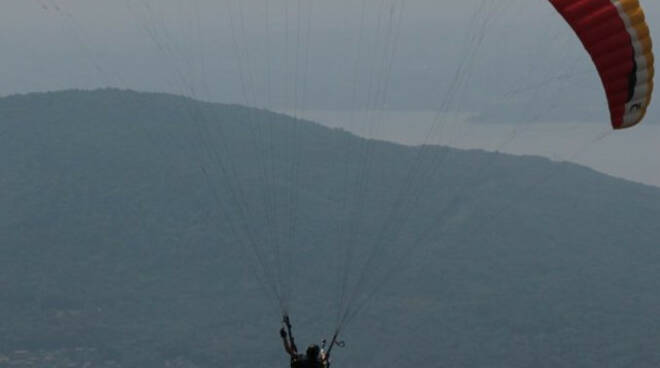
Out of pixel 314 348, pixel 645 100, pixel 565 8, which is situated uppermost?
pixel 565 8

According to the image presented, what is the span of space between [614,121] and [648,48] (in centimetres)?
208

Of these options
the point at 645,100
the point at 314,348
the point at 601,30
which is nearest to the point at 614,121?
the point at 645,100

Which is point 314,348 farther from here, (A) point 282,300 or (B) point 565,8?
(B) point 565,8

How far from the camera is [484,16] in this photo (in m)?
26.3

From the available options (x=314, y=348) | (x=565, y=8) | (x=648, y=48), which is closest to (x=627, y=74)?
(x=648, y=48)

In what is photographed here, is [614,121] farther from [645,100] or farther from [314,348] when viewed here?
[314,348]

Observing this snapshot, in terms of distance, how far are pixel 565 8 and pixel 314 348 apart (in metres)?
9.57

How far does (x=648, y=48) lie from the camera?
24.8 metres

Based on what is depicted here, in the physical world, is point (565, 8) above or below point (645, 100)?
above

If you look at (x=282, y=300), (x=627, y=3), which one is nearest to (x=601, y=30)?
(x=627, y=3)

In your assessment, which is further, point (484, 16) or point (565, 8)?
point (484, 16)

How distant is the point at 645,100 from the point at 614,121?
3.04 feet

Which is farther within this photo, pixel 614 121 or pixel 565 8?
pixel 614 121

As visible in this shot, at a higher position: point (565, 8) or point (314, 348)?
point (565, 8)
